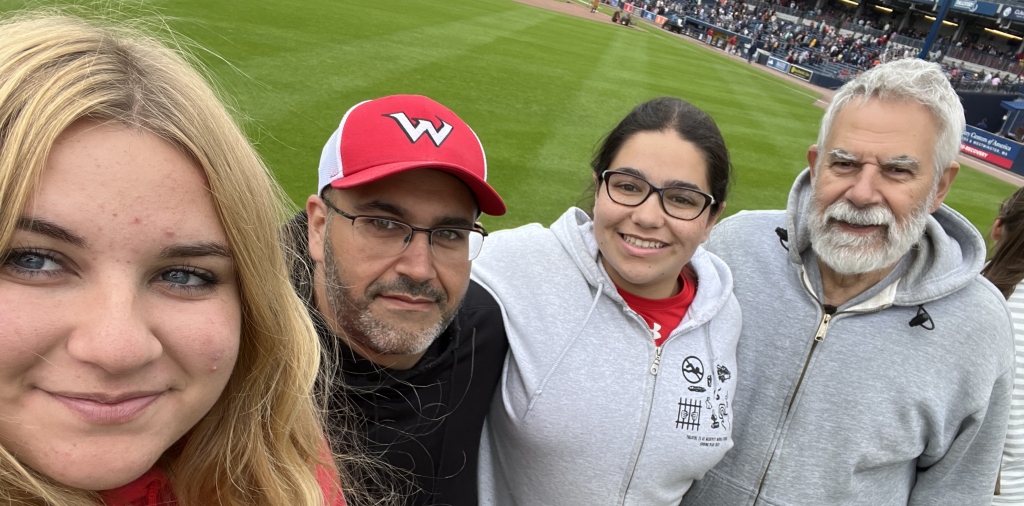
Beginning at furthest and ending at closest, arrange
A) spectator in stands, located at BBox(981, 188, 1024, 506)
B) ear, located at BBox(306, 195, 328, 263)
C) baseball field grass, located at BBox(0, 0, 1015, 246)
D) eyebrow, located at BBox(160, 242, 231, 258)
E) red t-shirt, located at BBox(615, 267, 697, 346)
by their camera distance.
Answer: baseball field grass, located at BBox(0, 0, 1015, 246) → spectator in stands, located at BBox(981, 188, 1024, 506) → red t-shirt, located at BBox(615, 267, 697, 346) → ear, located at BBox(306, 195, 328, 263) → eyebrow, located at BBox(160, 242, 231, 258)

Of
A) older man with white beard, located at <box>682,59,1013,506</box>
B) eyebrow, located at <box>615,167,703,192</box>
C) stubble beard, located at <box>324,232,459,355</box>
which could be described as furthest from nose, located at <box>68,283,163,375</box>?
older man with white beard, located at <box>682,59,1013,506</box>

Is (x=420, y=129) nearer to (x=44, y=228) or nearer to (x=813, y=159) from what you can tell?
Result: (x=44, y=228)

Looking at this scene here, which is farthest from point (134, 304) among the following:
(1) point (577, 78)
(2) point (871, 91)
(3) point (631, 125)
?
(1) point (577, 78)

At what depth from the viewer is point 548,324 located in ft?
6.92

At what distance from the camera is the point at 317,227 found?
1.90 m

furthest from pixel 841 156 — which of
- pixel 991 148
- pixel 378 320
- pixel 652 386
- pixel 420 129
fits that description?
pixel 991 148

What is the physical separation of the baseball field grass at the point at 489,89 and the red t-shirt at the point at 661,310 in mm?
1624

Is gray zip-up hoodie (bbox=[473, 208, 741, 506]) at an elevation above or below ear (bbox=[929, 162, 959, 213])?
below

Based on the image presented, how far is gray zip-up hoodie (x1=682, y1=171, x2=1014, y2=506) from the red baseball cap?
4.60ft

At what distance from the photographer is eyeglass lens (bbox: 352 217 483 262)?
1.74 meters

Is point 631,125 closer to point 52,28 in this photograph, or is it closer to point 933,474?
point 52,28

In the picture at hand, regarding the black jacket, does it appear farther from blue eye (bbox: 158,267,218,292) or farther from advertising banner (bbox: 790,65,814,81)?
advertising banner (bbox: 790,65,814,81)

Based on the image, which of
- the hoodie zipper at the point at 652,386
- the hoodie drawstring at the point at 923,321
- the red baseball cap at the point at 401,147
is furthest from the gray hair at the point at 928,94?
the red baseball cap at the point at 401,147

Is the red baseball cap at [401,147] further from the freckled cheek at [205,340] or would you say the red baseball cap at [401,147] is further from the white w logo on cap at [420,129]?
the freckled cheek at [205,340]
